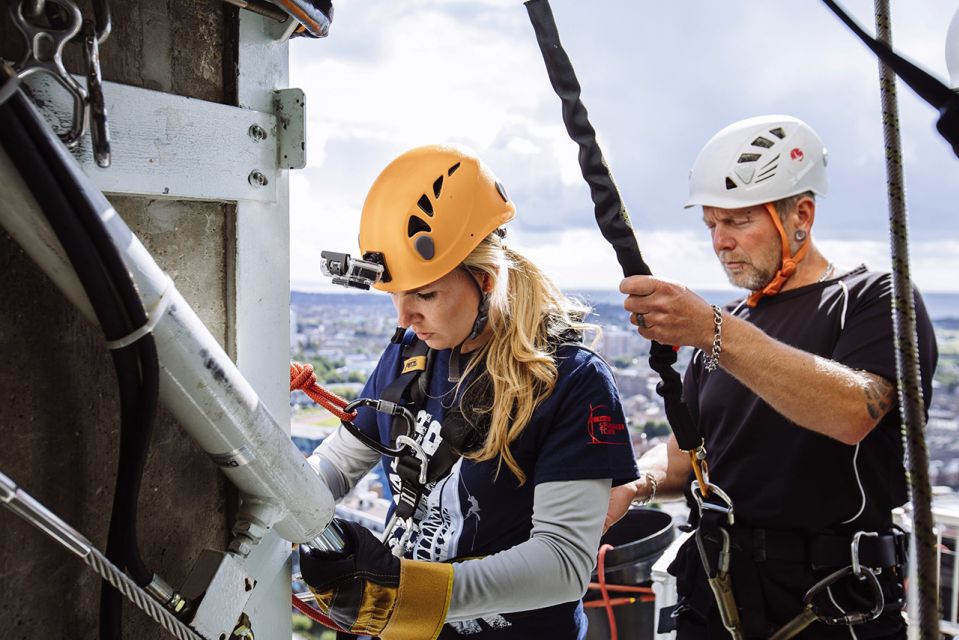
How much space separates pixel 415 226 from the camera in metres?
1.95

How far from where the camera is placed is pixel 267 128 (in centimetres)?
141

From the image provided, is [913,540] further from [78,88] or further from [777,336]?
[777,336]

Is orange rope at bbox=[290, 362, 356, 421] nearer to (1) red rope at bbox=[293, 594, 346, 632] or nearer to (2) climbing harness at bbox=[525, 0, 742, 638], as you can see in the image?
(1) red rope at bbox=[293, 594, 346, 632]

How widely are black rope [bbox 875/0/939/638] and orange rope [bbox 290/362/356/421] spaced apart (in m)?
1.31

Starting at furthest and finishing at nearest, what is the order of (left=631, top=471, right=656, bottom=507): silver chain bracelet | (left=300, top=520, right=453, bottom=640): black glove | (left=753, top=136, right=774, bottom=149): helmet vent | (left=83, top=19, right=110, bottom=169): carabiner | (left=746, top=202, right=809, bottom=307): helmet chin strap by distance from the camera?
(left=753, top=136, right=774, bottom=149): helmet vent < (left=631, top=471, right=656, bottom=507): silver chain bracelet < (left=746, top=202, right=809, bottom=307): helmet chin strap < (left=300, top=520, right=453, bottom=640): black glove < (left=83, top=19, right=110, bottom=169): carabiner

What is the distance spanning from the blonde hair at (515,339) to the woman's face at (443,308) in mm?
51

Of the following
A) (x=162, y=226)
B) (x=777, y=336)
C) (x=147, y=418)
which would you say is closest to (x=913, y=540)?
(x=147, y=418)

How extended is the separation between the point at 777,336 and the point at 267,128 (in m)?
1.96

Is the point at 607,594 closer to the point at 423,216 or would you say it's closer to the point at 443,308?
the point at 443,308

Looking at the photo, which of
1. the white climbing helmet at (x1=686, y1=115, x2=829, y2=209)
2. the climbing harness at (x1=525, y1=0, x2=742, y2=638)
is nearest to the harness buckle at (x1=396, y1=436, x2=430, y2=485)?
the climbing harness at (x1=525, y1=0, x2=742, y2=638)

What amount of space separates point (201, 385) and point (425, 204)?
98 centimetres

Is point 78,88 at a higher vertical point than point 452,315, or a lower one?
higher

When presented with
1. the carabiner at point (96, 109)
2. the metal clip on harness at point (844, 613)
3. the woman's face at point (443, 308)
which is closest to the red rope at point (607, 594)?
the metal clip on harness at point (844, 613)

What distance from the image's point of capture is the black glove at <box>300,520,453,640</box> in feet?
5.26
